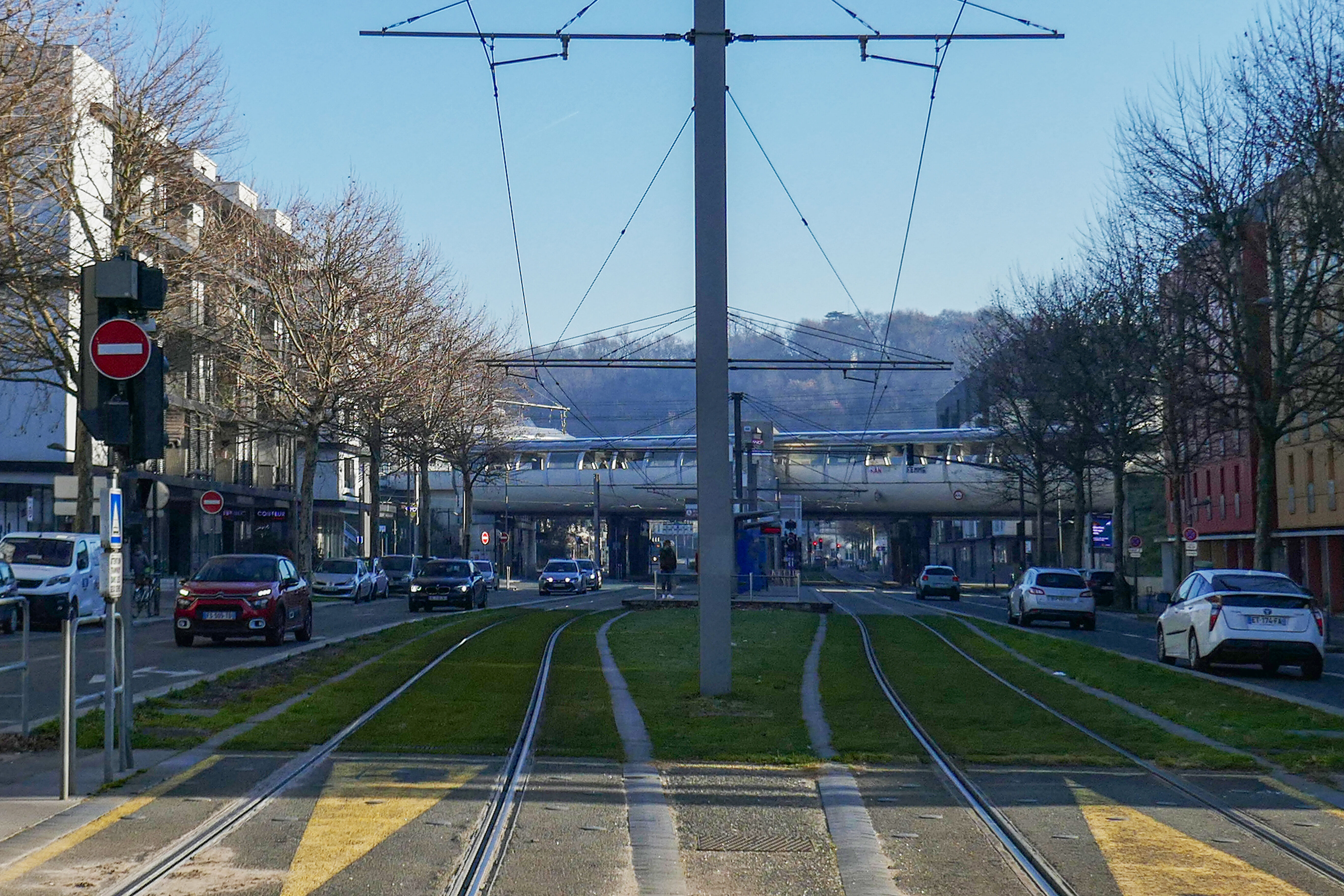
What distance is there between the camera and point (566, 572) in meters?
66.1

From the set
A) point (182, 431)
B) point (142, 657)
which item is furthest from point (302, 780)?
point (182, 431)

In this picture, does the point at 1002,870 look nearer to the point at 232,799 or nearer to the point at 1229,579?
the point at 232,799

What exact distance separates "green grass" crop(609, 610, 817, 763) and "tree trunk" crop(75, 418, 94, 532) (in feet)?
44.2

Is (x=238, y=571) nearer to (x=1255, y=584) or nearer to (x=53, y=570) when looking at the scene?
(x=53, y=570)

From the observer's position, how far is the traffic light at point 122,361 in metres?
10.1

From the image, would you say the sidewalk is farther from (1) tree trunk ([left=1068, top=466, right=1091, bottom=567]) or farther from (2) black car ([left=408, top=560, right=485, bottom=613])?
(1) tree trunk ([left=1068, top=466, right=1091, bottom=567])

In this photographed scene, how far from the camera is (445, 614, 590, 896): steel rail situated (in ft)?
23.6

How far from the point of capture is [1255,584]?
22.3 meters

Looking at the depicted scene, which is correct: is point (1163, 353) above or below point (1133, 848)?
above

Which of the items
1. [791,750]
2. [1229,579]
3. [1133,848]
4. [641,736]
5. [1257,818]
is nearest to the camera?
[1133,848]

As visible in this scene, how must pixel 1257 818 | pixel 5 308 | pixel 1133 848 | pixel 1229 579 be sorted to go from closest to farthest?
pixel 1133 848 < pixel 1257 818 < pixel 1229 579 < pixel 5 308

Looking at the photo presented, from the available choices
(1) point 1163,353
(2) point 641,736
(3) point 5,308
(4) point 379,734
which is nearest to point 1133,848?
(2) point 641,736

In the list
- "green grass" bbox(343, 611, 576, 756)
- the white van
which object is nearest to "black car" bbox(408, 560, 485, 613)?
the white van

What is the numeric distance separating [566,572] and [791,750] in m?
54.6
